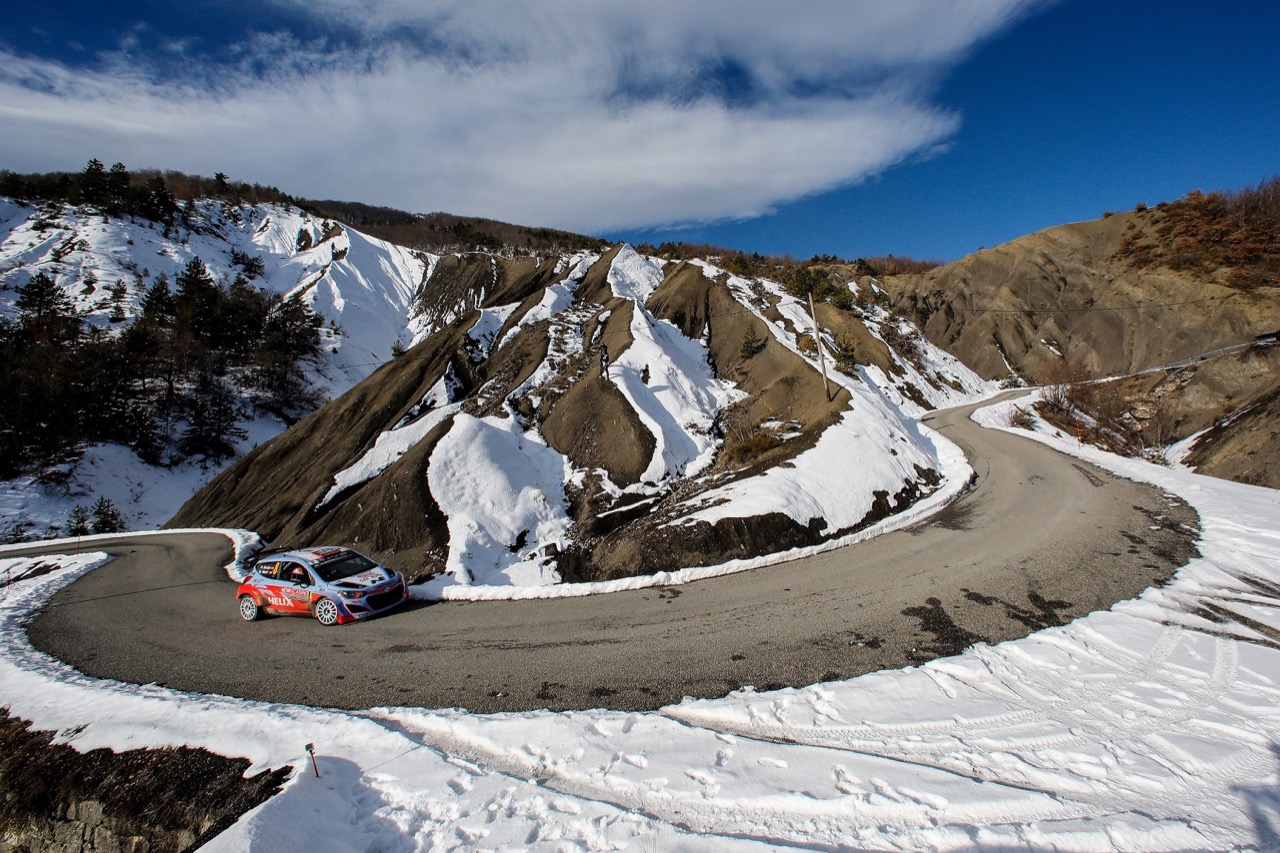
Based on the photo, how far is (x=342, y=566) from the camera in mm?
9555

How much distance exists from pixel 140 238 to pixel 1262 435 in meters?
94.9

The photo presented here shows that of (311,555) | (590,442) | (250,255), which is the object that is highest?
(250,255)

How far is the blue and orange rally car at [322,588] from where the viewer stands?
8.85 metres

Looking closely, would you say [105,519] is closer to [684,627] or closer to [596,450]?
[596,450]

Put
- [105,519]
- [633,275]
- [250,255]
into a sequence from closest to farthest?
1. [105,519]
2. [633,275]
3. [250,255]

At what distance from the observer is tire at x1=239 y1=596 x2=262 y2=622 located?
31.3ft

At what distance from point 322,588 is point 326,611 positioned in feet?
1.51

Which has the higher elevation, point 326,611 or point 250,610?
point 326,611

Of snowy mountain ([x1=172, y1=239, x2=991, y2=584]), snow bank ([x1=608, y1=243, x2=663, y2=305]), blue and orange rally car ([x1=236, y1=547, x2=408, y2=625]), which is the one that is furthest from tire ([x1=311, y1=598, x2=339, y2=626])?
snow bank ([x1=608, y1=243, x2=663, y2=305])

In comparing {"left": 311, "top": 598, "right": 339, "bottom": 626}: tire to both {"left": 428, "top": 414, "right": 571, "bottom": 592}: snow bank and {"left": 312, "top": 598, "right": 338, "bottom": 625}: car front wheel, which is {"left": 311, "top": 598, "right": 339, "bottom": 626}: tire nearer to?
{"left": 312, "top": 598, "right": 338, "bottom": 625}: car front wheel

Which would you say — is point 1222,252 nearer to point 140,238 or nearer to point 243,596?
point 243,596

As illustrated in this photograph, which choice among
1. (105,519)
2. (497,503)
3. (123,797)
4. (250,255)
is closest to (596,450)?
(497,503)

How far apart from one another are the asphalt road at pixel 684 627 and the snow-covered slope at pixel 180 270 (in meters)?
27.4

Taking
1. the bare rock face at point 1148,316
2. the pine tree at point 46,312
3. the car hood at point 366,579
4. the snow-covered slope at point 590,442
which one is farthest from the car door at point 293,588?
the pine tree at point 46,312
